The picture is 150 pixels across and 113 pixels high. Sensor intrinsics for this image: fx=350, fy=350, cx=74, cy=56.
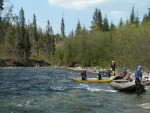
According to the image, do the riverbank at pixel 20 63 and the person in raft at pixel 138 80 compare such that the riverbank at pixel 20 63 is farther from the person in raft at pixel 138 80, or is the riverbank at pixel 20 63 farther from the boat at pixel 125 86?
the person in raft at pixel 138 80

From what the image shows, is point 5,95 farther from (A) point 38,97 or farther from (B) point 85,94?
(B) point 85,94

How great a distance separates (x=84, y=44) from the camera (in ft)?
251

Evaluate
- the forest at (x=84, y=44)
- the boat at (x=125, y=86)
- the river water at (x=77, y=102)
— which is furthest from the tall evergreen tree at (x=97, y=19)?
the river water at (x=77, y=102)

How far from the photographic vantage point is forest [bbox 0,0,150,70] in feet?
156

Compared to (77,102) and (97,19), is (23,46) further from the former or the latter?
(77,102)

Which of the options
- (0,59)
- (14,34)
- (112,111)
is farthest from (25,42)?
(112,111)

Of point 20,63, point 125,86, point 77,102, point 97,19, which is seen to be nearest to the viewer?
point 77,102

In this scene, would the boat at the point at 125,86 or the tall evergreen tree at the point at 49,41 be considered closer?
the boat at the point at 125,86

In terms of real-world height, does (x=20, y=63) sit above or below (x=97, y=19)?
below

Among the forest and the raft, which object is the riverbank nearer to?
the forest

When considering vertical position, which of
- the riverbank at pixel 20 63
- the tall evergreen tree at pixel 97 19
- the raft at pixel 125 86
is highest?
the tall evergreen tree at pixel 97 19

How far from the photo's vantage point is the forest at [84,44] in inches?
1868

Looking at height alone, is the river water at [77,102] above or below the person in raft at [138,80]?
below

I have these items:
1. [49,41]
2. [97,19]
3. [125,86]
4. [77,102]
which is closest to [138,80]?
[125,86]
